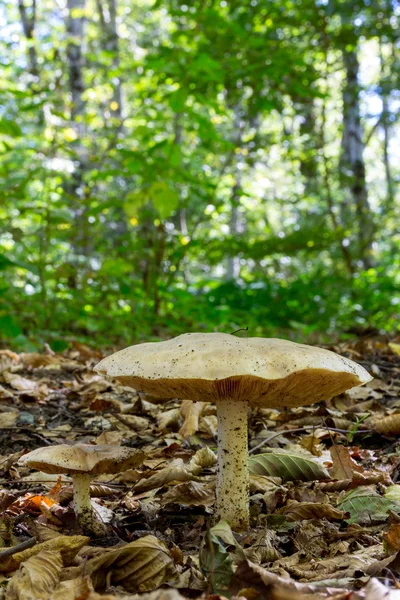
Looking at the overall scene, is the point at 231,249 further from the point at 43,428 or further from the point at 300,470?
the point at 300,470

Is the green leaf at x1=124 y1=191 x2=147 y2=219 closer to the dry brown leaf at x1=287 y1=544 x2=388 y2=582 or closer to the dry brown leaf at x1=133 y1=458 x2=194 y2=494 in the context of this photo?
the dry brown leaf at x1=133 y1=458 x2=194 y2=494

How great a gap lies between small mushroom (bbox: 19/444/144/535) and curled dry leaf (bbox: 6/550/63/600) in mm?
292

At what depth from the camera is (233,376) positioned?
5.87ft

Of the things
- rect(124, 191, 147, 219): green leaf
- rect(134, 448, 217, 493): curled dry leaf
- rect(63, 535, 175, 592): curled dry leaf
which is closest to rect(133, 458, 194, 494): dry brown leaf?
rect(134, 448, 217, 493): curled dry leaf

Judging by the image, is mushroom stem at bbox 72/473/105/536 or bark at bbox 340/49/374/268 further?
bark at bbox 340/49/374/268

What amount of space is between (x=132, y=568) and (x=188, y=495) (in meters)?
0.70

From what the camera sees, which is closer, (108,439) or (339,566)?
(339,566)

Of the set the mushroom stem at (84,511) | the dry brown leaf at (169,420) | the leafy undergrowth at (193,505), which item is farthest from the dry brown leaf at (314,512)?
the dry brown leaf at (169,420)

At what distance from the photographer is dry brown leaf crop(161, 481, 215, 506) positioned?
7.99 ft

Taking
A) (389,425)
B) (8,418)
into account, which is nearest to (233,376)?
(389,425)

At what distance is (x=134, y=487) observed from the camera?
8.52ft

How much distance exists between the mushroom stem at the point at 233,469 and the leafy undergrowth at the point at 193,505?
9 cm

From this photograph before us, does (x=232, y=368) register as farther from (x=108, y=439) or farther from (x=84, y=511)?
(x=108, y=439)

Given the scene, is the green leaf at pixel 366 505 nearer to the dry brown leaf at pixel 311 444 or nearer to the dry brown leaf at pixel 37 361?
the dry brown leaf at pixel 311 444
